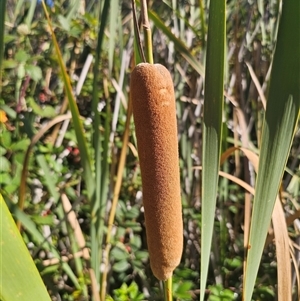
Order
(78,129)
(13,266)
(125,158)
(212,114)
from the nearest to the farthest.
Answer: (13,266) → (212,114) → (78,129) → (125,158)

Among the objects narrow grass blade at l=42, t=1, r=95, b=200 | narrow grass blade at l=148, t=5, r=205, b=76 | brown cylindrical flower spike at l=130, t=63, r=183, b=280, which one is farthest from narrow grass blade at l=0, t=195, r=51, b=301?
narrow grass blade at l=148, t=5, r=205, b=76

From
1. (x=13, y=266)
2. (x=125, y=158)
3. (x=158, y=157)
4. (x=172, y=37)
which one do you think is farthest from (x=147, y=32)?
(x=125, y=158)

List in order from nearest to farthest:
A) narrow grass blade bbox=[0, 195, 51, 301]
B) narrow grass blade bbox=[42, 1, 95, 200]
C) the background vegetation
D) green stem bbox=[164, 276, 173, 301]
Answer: narrow grass blade bbox=[0, 195, 51, 301], green stem bbox=[164, 276, 173, 301], narrow grass blade bbox=[42, 1, 95, 200], the background vegetation

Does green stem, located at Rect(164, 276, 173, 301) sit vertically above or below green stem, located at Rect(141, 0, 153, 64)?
below

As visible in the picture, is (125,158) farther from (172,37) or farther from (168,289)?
(168,289)

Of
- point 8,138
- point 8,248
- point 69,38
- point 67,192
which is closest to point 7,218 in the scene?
point 8,248

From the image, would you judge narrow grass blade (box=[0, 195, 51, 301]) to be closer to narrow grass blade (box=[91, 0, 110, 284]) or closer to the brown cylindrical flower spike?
the brown cylindrical flower spike

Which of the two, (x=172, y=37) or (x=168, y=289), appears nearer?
(x=168, y=289)
